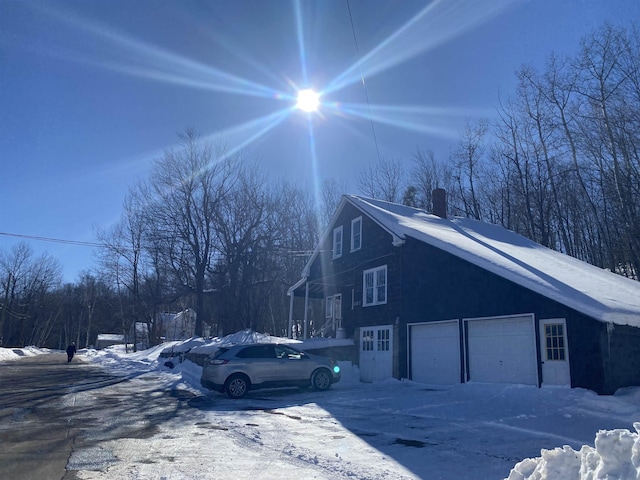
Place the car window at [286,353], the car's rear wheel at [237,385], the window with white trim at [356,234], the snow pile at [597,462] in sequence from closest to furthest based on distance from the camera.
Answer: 1. the snow pile at [597,462]
2. the car's rear wheel at [237,385]
3. the car window at [286,353]
4. the window with white trim at [356,234]

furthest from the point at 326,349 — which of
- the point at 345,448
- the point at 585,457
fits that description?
the point at 585,457

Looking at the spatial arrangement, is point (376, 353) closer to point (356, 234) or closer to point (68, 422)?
point (356, 234)

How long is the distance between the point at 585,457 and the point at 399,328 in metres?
15.1

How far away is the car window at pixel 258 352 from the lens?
15.3 metres

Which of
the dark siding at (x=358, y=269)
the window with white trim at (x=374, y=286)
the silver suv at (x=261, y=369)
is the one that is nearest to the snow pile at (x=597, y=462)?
the silver suv at (x=261, y=369)

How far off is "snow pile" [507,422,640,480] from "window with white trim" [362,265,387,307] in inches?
639

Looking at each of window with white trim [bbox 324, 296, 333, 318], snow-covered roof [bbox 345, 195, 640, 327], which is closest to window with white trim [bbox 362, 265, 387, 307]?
snow-covered roof [bbox 345, 195, 640, 327]

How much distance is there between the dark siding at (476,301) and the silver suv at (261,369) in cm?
417

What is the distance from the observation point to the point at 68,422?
10.4 metres

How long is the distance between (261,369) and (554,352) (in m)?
8.15

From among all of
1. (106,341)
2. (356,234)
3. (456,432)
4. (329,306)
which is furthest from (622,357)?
(106,341)

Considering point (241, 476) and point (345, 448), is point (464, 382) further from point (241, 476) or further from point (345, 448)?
point (241, 476)

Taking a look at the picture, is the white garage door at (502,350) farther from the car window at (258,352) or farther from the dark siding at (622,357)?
the car window at (258,352)

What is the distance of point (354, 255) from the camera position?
23.5 meters
